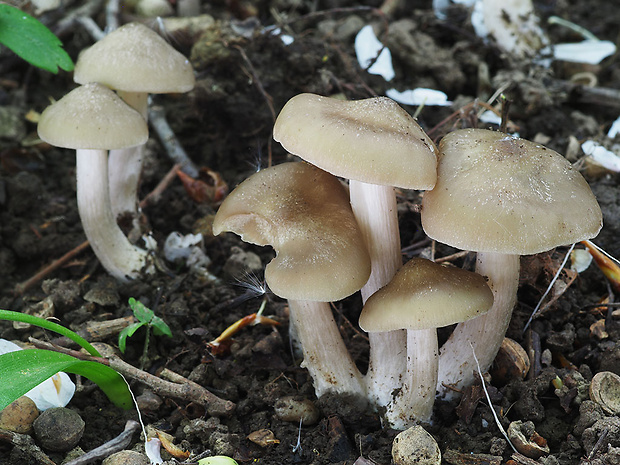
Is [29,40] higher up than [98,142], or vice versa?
[29,40]

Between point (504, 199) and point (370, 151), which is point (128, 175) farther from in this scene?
point (504, 199)

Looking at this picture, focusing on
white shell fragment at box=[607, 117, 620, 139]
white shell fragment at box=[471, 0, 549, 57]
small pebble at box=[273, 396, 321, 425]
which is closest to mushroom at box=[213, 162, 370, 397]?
small pebble at box=[273, 396, 321, 425]

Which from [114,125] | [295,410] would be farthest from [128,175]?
[295,410]

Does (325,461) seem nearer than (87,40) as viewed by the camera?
Yes

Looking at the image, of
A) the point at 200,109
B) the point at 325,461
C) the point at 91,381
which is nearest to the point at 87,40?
the point at 200,109

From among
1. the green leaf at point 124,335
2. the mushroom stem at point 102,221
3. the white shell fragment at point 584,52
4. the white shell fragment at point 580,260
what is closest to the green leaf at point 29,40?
the mushroom stem at point 102,221

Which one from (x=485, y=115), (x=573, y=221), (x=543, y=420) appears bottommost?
(x=543, y=420)

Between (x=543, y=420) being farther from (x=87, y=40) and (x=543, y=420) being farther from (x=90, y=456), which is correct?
(x=87, y=40)
